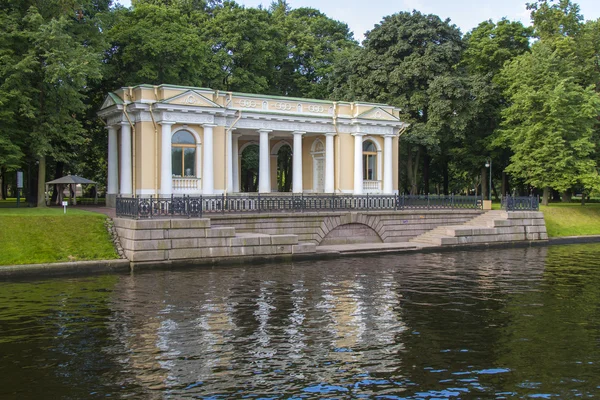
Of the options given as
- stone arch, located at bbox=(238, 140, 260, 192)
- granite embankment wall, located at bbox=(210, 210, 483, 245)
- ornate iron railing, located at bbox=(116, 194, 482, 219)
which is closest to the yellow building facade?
ornate iron railing, located at bbox=(116, 194, 482, 219)

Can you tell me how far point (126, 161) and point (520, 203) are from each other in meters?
22.1

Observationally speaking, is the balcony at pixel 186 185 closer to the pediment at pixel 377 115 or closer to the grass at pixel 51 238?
the grass at pixel 51 238

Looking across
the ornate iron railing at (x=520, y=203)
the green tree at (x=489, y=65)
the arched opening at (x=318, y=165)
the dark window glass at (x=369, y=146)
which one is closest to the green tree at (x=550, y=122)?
the green tree at (x=489, y=65)

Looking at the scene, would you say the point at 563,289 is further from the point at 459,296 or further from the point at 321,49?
the point at 321,49

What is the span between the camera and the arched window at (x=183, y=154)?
2801 centimetres

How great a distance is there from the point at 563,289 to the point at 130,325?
1273 cm

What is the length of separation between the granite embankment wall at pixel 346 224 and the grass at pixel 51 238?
489 centimetres

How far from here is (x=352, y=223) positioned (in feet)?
93.2

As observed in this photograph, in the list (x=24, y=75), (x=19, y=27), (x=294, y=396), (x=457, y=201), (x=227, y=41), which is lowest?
(x=294, y=396)

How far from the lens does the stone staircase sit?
29.6 metres

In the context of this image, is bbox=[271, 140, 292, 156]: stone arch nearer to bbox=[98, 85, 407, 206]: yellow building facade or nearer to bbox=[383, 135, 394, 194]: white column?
bbox=[98, 85, 407, 206]: yellow building facade

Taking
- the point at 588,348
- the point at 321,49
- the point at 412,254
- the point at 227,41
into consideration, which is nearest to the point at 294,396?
the point at 588,348

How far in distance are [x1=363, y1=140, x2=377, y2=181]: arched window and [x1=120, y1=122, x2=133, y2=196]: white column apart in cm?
1367

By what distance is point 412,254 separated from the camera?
2709 centimetres
